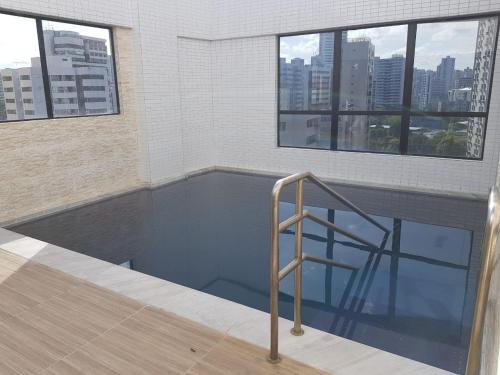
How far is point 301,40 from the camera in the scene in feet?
19.8

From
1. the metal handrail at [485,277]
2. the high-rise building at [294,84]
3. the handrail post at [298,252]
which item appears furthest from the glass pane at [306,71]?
the metal handrail at [485,277]

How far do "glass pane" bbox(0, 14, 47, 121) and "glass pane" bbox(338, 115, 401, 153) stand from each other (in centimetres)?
400

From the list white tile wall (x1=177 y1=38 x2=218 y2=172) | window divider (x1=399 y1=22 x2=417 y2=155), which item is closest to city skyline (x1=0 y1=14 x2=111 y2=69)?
white tile wall (x1=177 y1=38 x2=218 y2=172)

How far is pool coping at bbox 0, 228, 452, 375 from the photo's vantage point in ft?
5.72

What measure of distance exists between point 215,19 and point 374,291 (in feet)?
17.5

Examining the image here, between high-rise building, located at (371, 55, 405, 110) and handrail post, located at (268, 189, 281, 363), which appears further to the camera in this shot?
high-rise building, located at (371, 55, 405, 110)

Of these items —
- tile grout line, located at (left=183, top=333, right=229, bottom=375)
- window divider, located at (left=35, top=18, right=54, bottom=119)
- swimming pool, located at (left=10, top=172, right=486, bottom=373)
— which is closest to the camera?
tile grout line, located at (left=183, top=333, right=229, bottom=375)

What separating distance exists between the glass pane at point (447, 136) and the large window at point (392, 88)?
0.04 feet

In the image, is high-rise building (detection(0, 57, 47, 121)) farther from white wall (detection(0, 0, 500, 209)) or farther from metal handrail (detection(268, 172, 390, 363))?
metal handrail (detection(268, 172, 390, 363))

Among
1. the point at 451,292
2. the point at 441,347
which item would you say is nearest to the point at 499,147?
the point at 451,292

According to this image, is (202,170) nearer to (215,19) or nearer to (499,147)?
(215,19)

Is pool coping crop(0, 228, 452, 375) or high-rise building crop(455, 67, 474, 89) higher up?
high-rise building crop(455, 67, 474, 89)

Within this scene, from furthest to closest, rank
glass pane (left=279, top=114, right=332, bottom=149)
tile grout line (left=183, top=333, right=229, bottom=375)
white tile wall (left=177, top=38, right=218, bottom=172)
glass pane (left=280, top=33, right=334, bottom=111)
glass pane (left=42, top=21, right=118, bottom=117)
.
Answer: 1. white tile wall (left=177, top=38, right=218, bottom=172)
2. glass pane (left=279, top=114, right=332, bottom=149)
3. glass pane (left=280, top=33, right=334, bottom=111)
4. glass pane (left=42, top=21, right=118, bottom=117)
5. tile grout line (left=183, top=333, right=229, bottom=375)

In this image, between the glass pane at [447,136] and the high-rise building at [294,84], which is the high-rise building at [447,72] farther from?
the high-rise building at [294,84]
